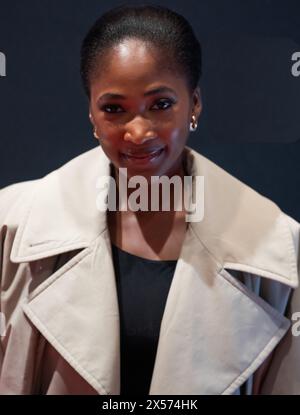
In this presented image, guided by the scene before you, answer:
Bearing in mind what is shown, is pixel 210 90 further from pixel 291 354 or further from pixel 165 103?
pixel 291 354

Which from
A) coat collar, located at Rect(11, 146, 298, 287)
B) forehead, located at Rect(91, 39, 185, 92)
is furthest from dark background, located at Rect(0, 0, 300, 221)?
forehead, located at Rect(91, 39, 185, 92)

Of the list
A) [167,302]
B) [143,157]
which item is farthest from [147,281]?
Result: [143,157]

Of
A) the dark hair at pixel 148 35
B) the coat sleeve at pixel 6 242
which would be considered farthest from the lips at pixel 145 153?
the coat sleeve at pixel 6 242

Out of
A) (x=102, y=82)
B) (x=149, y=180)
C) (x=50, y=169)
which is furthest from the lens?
(x=50, y=169)

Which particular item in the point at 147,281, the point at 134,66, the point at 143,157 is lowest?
the point at 147,281

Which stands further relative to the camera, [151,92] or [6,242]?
[6,242]

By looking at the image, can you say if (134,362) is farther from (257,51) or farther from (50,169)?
(257,51)

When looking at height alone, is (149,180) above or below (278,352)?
above

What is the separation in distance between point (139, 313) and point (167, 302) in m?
0.04

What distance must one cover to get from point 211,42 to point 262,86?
0.11 meters

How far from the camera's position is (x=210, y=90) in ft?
2.95

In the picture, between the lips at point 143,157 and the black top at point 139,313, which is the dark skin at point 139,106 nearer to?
the lips at point 143,157
